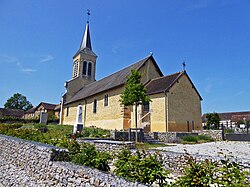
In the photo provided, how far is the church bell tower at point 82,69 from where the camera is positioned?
37156 mm

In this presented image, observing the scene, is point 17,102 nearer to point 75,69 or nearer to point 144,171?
point 75,69

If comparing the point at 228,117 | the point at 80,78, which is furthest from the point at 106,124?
the point at 228,117

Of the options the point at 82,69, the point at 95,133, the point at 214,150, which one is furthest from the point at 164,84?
the point at 82,69

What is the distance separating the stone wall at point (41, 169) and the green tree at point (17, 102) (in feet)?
238

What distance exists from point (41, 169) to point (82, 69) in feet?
109

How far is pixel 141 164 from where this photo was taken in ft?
13.0

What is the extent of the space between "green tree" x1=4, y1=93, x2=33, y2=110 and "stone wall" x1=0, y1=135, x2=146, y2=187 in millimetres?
72584

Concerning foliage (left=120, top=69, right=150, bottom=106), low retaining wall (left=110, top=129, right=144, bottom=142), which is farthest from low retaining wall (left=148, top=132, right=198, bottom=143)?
foliage (left=120, top=69, right=150, bottom=106)

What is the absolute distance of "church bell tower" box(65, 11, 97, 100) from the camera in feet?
122

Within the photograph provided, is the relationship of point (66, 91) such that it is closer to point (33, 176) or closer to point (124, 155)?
point (33, 176)

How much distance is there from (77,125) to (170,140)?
25.0 ft

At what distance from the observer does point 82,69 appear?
124 feet

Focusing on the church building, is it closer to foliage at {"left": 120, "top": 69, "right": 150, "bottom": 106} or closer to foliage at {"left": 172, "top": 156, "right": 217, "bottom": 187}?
foliage at {"left": 120, "top": 69, "right": 150, "bottom": 106}

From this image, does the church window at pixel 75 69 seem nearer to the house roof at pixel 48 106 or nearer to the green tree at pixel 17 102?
the house roof at pixel 48 106
